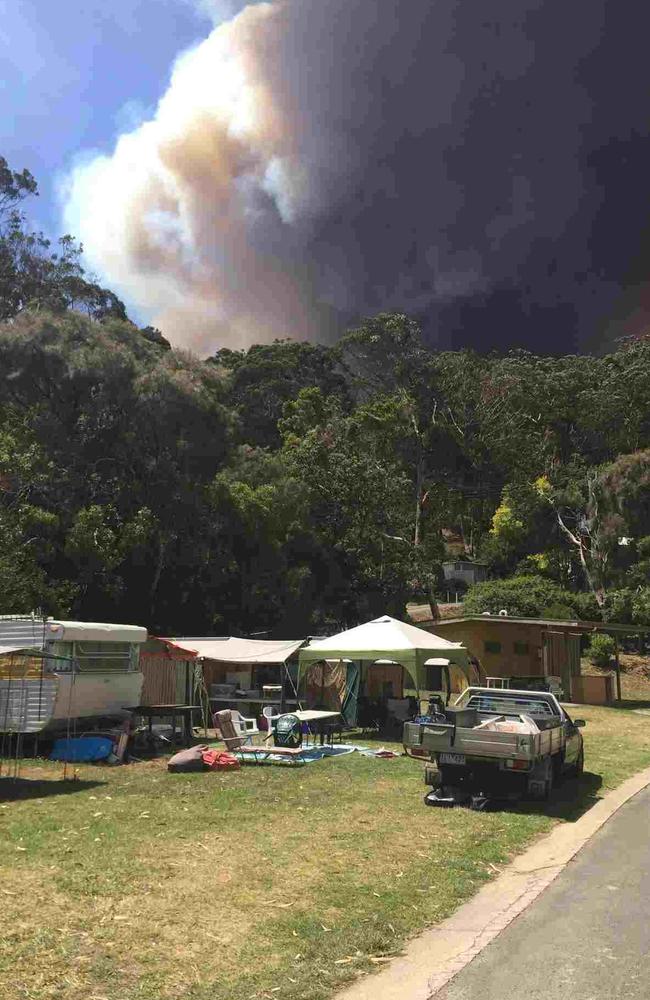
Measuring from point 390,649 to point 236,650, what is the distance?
16.9ft

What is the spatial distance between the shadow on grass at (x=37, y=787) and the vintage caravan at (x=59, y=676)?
1.94 metres

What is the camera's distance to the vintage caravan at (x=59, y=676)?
14.6 metres

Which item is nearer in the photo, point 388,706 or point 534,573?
point 388,706

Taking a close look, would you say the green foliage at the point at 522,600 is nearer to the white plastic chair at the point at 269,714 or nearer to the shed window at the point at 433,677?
the shed window at the point at 433,677

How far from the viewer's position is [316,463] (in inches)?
1805

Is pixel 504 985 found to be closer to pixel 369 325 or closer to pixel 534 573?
pixel 534 573

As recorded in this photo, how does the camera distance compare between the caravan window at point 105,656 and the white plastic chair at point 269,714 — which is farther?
the white plastic chair at point 269,714

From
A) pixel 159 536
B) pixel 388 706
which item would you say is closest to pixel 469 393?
pixel 159 536

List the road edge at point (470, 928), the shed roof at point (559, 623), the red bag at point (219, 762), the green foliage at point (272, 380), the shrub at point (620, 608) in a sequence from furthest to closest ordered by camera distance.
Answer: the green foliage at point (272, 380), the shrub at point (620, 608), the shed roof at point (559, 623), the red bag at point (219, 762), the road edge at point (470, 928)

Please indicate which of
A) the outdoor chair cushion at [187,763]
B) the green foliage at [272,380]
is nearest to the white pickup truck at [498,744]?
the outdoor chair cushion at [187,763]

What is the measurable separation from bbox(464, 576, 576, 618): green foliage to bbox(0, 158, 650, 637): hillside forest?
14 centimetres

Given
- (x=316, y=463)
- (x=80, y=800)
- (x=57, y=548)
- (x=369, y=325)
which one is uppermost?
(x=369, y=325)

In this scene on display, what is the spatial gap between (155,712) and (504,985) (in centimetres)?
1288

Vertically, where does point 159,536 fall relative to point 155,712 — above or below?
above
